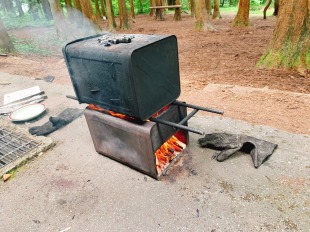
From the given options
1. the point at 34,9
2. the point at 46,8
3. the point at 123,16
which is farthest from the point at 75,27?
the point at 34,9

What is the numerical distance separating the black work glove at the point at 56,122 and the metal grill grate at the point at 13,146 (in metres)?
0.22

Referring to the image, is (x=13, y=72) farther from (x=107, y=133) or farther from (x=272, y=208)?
(x=272, y=208)

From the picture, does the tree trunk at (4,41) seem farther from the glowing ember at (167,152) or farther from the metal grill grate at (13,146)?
the glowing ember at (167,152)

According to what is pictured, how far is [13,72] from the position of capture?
7.79 meters

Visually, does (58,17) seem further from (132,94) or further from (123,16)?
(132,94)

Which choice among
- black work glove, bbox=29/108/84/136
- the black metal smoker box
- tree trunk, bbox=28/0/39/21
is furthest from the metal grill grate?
tree trunk, bbox=28/0/39/21

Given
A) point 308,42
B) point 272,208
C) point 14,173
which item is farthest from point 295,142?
point 14,173

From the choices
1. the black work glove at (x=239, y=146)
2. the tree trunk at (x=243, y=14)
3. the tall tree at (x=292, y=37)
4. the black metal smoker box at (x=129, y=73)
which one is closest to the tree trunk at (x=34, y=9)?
the tree trunk at (x=243, y=14)

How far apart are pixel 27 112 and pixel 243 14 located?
1145 cm

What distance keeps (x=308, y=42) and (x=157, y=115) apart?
4.38 meters

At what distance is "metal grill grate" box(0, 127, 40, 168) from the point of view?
139 inches

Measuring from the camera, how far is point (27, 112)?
15.6 ft

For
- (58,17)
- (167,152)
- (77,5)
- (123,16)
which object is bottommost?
(167,152)

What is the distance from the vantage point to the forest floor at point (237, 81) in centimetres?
391
